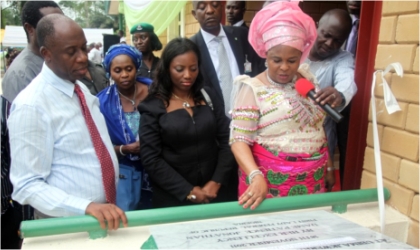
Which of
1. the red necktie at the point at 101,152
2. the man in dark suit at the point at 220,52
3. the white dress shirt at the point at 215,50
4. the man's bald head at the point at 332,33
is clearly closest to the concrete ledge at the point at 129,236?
the red necktie at the point at 101,152

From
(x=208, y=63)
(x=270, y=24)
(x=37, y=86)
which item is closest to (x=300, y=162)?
(x=270, y=24)

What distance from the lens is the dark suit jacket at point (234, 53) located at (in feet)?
9.69

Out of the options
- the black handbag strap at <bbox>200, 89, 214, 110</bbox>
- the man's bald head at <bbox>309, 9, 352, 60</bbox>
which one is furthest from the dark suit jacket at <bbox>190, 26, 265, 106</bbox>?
the man's bald head at <bbox>309, 9, 352, 60</bbox>

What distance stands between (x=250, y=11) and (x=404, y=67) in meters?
3.64

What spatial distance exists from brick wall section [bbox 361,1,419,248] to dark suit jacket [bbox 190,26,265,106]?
1385 millimetres

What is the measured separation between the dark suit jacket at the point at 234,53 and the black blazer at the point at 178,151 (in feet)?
2.25

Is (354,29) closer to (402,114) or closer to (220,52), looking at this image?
(220,52)

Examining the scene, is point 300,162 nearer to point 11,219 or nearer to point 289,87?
point 289,87

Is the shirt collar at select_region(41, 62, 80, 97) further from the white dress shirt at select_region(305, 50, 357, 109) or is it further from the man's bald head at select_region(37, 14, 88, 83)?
the white dress shirt at select_region(305, 50, 357, 109)

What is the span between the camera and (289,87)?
179 centimetres

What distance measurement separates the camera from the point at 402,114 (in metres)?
1.64

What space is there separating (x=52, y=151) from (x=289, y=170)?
42.8 inches

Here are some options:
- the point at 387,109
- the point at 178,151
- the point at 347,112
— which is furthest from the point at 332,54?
the point at 178,151

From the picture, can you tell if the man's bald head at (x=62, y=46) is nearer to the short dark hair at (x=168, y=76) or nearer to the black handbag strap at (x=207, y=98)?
the short dark hair at (x=168, y=76)
